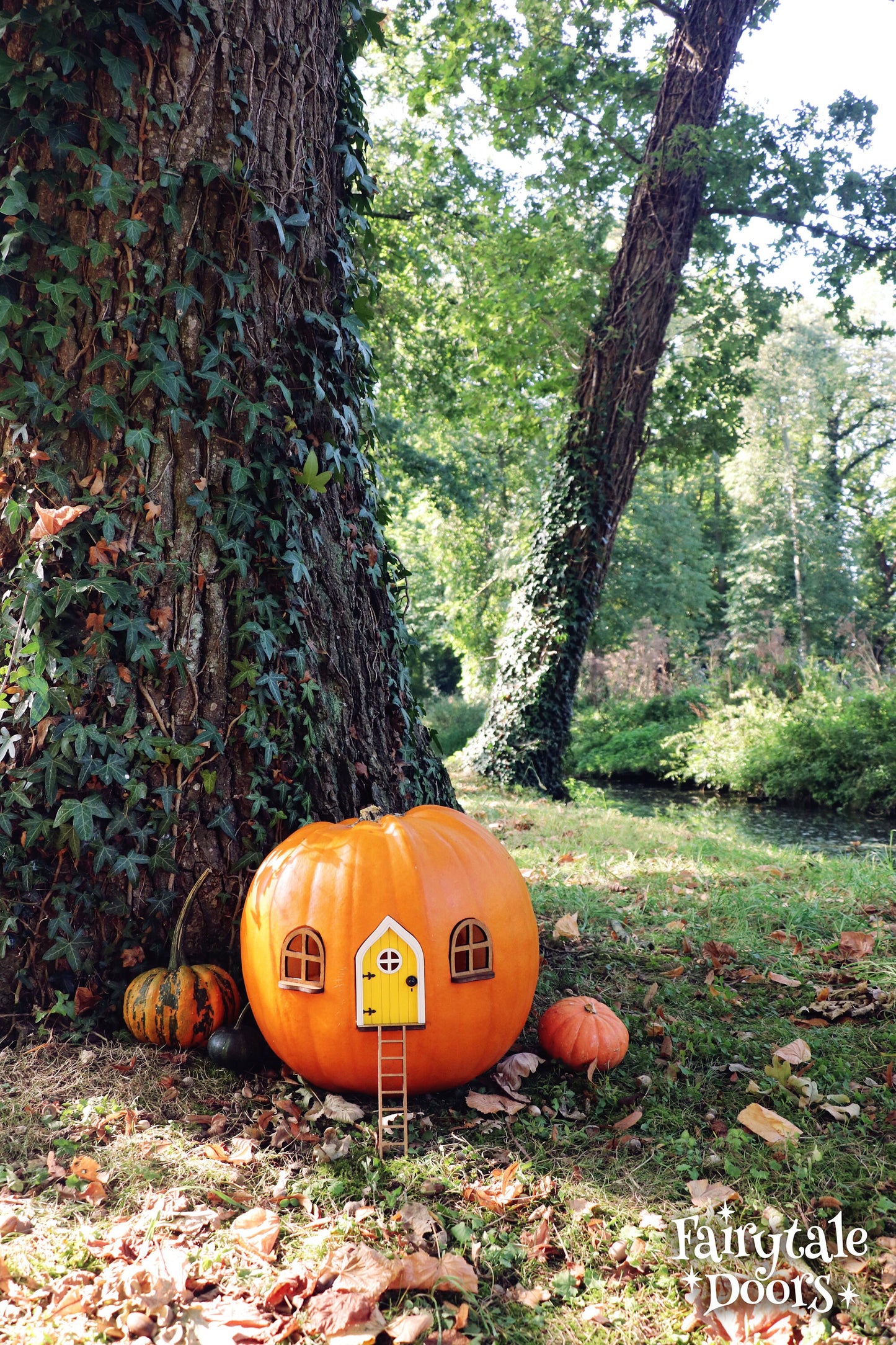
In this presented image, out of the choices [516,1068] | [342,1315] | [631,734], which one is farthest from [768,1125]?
[631,734]

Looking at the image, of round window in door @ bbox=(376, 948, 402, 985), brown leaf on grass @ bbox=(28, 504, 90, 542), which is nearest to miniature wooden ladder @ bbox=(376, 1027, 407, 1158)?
round window in door @ bbox=(376, 948, 402, 985)

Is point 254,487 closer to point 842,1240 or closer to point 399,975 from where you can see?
point 399,975

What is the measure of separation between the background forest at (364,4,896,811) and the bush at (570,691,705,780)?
55 mm

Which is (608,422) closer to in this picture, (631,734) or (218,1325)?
(218,1325)

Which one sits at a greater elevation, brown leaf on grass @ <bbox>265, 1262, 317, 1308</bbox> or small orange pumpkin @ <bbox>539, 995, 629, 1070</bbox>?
small orange pumpkin @ <bbox>539, 995, 629, 1070</bbox>

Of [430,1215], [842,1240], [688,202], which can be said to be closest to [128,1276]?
[430,1215]

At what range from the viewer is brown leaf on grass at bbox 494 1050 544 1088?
2410 millimetres

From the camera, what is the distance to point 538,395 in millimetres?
9977

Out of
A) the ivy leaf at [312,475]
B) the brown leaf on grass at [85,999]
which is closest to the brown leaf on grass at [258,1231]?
the brown leaf on grass at [85,999]

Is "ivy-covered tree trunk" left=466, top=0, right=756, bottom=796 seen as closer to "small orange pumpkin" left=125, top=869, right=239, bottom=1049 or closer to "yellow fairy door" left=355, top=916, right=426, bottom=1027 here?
"small orange pumpkin" left=125, top=869, right=239, bottom=1049

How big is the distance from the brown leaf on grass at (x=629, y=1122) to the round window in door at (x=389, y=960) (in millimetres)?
651

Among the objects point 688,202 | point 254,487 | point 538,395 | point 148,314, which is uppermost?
point 688,202

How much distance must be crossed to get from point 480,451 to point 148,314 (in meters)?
18.6

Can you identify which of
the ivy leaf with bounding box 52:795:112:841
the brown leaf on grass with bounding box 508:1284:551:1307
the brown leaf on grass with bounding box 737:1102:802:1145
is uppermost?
the ivy leaf with bounding box 52:795:112:841
